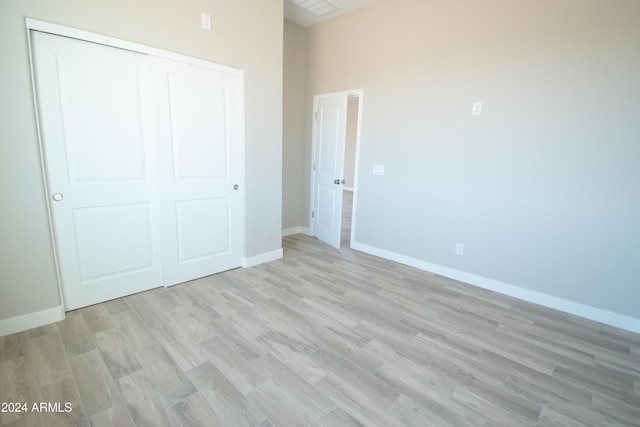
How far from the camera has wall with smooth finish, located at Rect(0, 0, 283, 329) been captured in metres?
1.95

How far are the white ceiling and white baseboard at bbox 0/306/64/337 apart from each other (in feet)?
13.7

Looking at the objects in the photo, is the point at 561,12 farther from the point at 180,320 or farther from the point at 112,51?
the point at 180,320

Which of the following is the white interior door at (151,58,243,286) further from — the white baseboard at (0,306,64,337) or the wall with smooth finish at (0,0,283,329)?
the white baseboard at (0,306,64,337)

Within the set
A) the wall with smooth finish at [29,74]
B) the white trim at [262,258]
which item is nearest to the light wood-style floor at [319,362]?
the wall with smooth finish at [29,74]

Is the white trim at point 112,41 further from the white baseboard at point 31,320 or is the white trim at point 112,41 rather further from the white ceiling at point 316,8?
the white baseboard at point 31,320

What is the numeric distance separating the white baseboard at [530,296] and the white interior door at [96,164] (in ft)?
A: 9.94

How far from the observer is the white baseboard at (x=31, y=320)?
2.09m

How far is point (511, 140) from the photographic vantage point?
2834mm

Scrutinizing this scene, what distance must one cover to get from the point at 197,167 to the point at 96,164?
0.83 m

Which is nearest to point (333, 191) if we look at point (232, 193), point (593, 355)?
point (232, 193)

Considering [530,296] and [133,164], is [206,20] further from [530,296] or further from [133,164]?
Result: [530,296]

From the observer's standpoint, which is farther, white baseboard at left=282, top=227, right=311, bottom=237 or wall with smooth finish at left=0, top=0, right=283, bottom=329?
white baseboard at left=282, top=227, right=311, bottom=237

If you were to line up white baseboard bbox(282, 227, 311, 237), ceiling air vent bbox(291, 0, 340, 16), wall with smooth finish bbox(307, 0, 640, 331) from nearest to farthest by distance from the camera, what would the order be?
wall with smooth finish bbox(307, 0, 640, 331) → ceiling air vent bbox(291, 0, 340, 16) → white baseboard bbox(282, 227, 311, 237)

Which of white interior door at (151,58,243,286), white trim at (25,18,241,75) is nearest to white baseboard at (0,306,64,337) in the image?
white interior door at (151,58,243,286)
